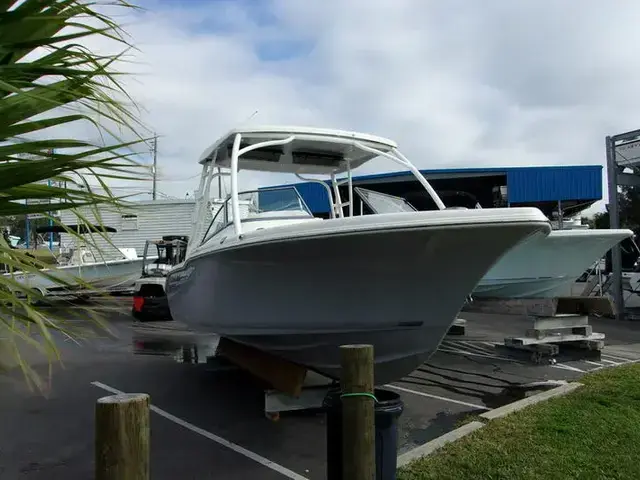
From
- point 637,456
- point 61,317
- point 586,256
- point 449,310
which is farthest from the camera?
point 586,256

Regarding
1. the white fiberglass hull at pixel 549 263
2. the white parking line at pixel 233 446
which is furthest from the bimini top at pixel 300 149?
the white fiberglass hull at pixel 549 263

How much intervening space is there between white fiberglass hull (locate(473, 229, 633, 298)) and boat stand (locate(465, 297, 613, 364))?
1.66 meters

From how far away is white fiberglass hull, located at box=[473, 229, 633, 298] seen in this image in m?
10.9

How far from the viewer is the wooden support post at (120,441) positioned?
1.79 meters

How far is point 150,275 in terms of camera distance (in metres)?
13.9

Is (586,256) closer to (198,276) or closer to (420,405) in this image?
(420,405)

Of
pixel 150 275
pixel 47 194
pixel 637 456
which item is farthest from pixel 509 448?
pixel 150 275

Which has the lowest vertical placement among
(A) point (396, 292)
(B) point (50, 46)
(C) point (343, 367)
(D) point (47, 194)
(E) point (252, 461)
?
(E) point (252, 461)

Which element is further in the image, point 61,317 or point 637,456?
point 637,456

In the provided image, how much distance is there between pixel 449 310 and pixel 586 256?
297 inches

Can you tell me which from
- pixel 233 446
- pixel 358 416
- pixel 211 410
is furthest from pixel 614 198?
pixel 358 416

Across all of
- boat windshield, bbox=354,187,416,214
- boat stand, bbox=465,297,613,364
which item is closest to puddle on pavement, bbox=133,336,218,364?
boat windshield, bbox=354,187,416,214

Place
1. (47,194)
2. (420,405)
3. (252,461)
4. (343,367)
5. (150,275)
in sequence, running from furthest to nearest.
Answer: (150,275) < (420,405) < (252,461) < (343,367) < (47,194)

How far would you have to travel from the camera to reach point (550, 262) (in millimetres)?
11375
